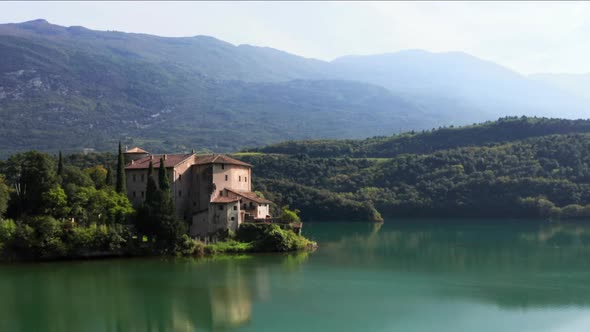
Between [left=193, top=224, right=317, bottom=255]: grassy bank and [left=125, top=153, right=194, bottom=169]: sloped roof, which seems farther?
[left=125, top=153, right=194, bottom=169]: sloped roof

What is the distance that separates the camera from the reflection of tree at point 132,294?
1149 inches

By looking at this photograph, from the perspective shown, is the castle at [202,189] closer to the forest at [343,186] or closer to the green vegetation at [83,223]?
the forest at [343,186]

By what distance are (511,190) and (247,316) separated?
73478 mm

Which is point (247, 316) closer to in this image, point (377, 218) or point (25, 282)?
point (25, 282)

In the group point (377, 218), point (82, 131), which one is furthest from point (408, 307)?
point (82, 131)

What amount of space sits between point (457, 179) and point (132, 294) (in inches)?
2929

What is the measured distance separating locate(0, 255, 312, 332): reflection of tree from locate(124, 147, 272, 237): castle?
5952 mm

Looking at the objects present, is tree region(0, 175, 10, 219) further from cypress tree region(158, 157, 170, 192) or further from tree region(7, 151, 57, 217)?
cypress tree region(158, 157, 170, 192)

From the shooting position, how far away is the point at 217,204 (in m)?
51.3

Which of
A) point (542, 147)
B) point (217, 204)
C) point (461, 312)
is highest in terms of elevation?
point (542, 147)

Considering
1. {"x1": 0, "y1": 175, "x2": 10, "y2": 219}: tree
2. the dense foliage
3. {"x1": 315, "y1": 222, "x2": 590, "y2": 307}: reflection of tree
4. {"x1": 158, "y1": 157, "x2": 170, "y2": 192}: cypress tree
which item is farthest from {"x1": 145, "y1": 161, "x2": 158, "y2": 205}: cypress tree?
the dense foliage

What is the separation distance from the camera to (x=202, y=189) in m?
54.6

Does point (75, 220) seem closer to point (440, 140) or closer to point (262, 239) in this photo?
point (262, 239)

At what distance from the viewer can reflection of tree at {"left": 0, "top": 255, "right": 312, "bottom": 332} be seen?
2919 centimetres
